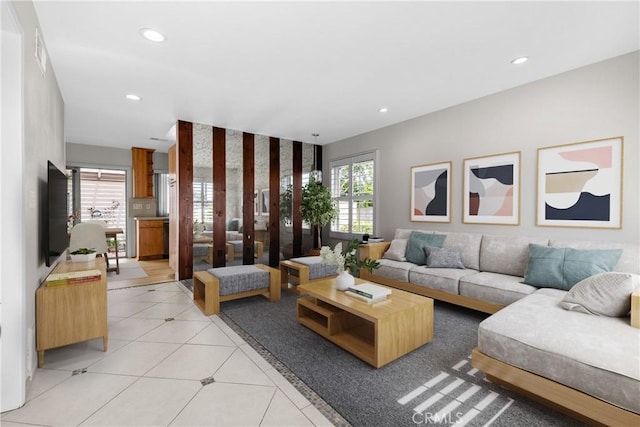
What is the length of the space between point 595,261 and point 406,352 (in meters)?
1.90

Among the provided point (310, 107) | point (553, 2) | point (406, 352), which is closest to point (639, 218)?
point (553, 2)

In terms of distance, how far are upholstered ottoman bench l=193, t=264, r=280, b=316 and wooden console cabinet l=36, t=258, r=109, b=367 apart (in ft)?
3.41

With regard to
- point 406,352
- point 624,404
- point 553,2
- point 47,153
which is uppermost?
point 553,2

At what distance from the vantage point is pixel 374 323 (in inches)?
86.3

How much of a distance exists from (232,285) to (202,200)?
7.04 ft

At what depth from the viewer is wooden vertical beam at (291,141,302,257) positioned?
620 centimetres

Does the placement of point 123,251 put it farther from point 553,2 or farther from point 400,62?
point 553,2

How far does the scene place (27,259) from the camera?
1.96m

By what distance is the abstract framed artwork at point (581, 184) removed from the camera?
287 centimetres

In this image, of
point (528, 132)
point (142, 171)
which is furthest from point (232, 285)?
point (142, 171)

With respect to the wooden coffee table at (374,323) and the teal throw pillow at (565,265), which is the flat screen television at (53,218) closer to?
the wooden coffee table at (374,323)

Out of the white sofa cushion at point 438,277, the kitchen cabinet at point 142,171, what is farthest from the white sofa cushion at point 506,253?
the kitchen cabinet at point 142,171

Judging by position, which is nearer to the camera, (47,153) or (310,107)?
(47,153)


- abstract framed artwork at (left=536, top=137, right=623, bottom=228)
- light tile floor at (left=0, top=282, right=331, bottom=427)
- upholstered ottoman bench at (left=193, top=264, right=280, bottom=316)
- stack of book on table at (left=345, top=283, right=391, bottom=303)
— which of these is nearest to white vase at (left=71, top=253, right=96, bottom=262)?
light tile floor at (left=0, top=282, right=331, bottom=427)
